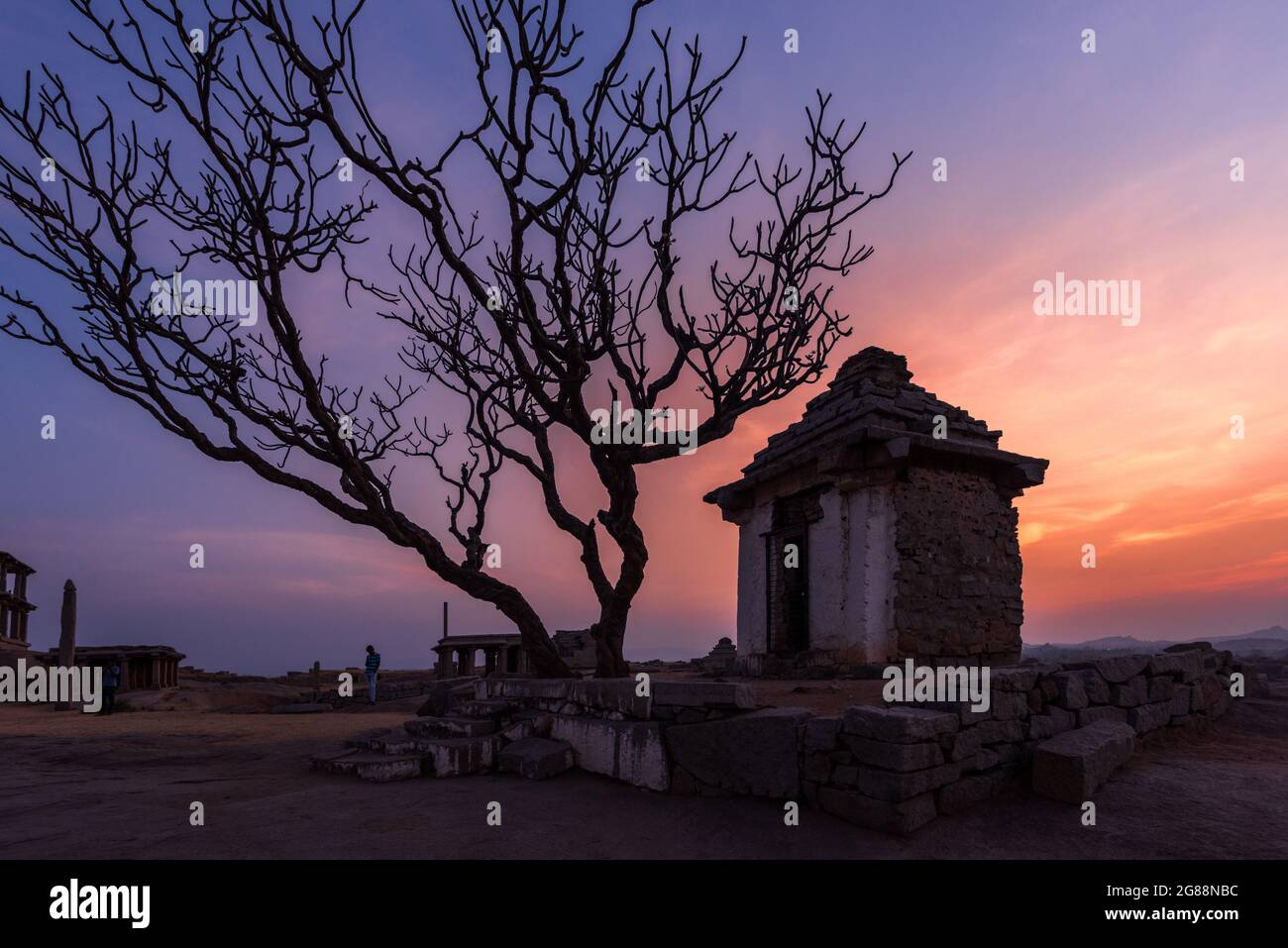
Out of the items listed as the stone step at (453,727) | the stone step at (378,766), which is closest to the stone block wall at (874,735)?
the stone step at (453,727)

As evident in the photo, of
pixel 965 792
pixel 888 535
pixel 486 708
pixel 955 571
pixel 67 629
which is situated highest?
pixel 888 535

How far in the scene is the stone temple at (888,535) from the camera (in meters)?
11.1

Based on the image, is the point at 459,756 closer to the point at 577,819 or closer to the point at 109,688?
the point at 577,819

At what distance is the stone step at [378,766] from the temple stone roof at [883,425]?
8257 millimetres

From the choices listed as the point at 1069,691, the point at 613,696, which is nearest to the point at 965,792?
the point at 1069,691

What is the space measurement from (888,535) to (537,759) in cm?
731

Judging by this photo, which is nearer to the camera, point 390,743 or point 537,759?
point 537,759

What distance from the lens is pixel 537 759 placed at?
6.61 metres

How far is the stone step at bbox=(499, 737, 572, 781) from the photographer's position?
6590 mm

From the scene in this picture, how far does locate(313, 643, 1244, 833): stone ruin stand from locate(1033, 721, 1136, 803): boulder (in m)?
0.01

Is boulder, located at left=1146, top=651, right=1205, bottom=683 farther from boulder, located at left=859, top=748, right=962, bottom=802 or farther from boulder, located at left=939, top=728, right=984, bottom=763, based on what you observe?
boulder, located at left=859, top=748, right=962, bottom=802
